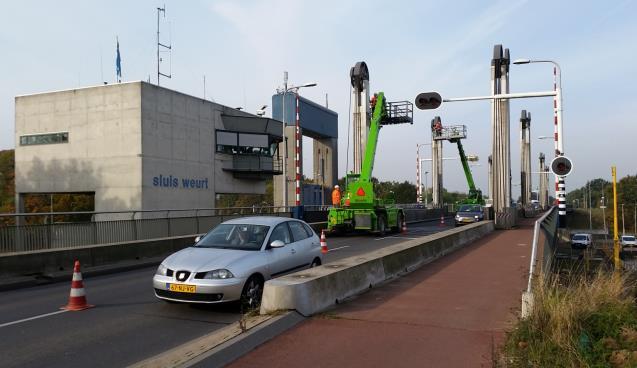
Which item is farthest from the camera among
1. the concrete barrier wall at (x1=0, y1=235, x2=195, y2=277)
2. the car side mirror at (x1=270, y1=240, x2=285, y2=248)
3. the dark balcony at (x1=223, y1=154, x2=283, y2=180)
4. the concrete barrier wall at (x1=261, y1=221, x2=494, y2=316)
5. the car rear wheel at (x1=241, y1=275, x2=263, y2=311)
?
the dark balcony at (x1=223, y1=154, x2=283, y2=180)

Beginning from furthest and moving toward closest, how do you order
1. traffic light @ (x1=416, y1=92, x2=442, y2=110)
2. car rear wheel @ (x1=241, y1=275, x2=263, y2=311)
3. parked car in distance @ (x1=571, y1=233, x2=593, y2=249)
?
parked car in distance @ (x1=571, y1=233, x2=593, y2=249)
traffic light @ (x1=416, y1=92, x2=442, y2=110)
car rear wheel @ (x1=241, y1=275, x2=263, y2=311)

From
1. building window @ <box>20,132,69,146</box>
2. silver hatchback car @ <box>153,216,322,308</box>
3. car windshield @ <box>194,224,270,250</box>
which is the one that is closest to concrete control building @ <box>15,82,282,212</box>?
building window @ <box>20,132,69,146</box>

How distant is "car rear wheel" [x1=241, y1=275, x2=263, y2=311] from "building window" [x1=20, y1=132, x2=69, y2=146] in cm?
2757

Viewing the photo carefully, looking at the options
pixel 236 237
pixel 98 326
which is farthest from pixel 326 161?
pixel 98 326

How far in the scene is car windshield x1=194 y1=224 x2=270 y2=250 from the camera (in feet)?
26.5

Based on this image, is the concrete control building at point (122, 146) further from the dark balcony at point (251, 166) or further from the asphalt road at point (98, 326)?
the asphalt road at point (98, 326)

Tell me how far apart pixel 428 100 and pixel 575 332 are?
1522cm

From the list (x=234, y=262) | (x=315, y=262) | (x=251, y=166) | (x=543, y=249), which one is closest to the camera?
(x=234, y=262)

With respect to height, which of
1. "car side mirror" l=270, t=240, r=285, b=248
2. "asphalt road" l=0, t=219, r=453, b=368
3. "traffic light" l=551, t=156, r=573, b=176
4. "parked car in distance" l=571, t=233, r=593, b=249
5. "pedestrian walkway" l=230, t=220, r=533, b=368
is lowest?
"parked car in distance" l=571, t=233, r=593, b=249

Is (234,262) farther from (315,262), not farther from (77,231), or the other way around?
(77,231)

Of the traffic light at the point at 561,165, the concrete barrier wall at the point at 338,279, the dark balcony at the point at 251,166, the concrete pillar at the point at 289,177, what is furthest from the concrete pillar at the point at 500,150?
Result: the concrete barrier wall at the point at 338,279

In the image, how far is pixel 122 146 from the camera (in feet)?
95.0

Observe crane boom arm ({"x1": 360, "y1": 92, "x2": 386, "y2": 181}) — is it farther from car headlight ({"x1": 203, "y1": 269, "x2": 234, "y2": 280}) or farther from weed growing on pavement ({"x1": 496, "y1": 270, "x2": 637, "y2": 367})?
weed growing on pavement ({"x1": 496, "y1": 270, "x2": 637, "y2": 367})

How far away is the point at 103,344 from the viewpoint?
19.3 feet
